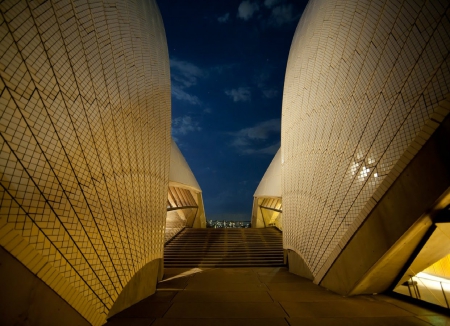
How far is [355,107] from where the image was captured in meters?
4.21

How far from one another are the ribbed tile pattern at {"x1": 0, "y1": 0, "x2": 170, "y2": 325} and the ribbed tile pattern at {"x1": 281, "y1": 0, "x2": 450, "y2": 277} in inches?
161

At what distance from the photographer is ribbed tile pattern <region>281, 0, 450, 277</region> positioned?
2.77 metres

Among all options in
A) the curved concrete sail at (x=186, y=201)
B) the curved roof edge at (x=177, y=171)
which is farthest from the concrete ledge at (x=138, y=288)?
the curved concrete sail at (x=186, y=201)

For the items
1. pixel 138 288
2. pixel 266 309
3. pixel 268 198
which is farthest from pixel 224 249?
pixel 268 198

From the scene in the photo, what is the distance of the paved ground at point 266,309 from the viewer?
8.45 ft

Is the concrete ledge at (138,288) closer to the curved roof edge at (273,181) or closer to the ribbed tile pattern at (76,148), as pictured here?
the ribbed tile pattern at (76,148)

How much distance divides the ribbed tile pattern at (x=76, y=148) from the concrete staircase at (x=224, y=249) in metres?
4.09

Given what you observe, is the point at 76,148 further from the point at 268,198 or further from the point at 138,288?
the point at 268,198

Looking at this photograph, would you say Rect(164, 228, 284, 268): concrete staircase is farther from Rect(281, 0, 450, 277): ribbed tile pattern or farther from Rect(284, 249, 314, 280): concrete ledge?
Rect(281, 0, 450, 277): ribbed tile pattern

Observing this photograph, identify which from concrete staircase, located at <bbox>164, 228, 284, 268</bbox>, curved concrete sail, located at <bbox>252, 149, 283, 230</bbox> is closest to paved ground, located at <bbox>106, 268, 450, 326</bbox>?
concrete staircase, located at <bbox>164, 228, 284, 268</bbox>

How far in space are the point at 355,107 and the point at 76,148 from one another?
5006 mm

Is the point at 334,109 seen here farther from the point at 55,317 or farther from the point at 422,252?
the point at 55,317

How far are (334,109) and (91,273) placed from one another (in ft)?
18.6

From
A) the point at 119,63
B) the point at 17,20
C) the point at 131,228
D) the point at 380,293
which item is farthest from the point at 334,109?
the point at 17,20
